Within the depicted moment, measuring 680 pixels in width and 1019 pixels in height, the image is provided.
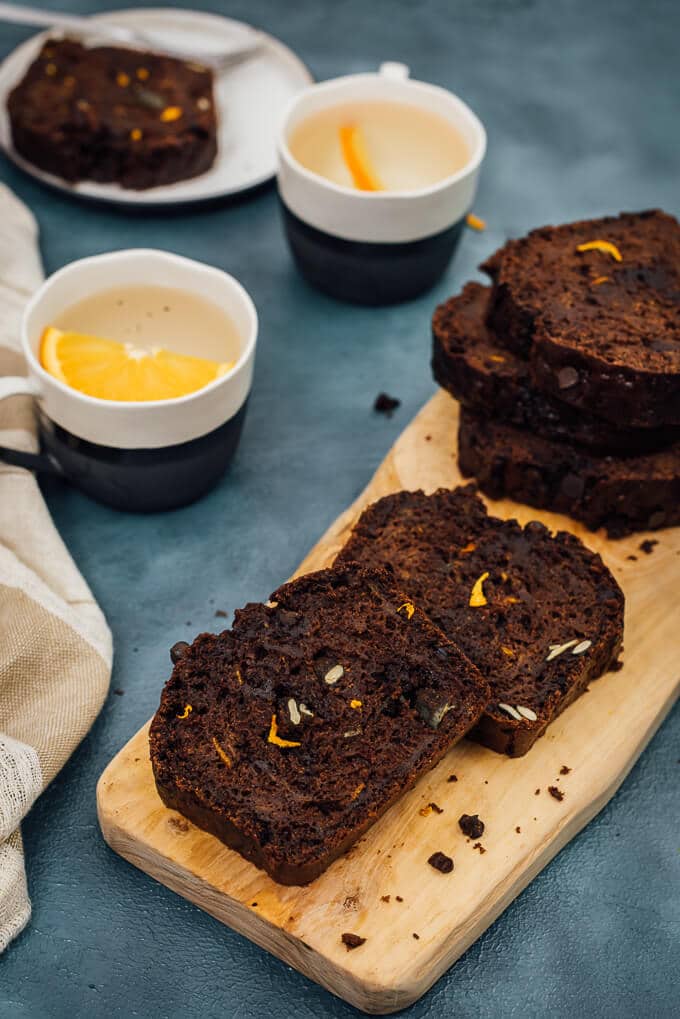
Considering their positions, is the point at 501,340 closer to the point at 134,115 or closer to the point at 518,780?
the point at 518,780

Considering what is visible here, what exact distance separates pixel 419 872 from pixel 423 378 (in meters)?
1.71

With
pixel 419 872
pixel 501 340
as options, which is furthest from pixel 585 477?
pixel 419 872

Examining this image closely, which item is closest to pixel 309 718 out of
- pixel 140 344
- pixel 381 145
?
pixel 140 344

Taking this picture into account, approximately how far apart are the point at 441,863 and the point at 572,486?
1.08 metres

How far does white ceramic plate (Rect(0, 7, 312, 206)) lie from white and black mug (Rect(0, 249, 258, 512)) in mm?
883

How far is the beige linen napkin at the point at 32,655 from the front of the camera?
268cm

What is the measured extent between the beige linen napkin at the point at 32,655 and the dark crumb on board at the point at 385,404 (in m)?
0.98

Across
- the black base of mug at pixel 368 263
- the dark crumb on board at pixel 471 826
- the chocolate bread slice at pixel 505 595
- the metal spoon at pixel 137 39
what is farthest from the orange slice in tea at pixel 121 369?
the metal spoon at pixel 137 39

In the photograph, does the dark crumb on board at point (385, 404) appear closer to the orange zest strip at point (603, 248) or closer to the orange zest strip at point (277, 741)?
the orange zest strip at point (603, 248)

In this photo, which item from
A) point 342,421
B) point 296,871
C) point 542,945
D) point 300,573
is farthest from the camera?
point 342,421

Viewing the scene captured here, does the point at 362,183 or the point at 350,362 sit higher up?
the point at 362,183

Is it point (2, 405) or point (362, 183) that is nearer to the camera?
point (2, 405)

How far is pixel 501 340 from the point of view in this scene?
335 cm

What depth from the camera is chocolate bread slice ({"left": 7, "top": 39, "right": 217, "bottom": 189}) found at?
4098mm
